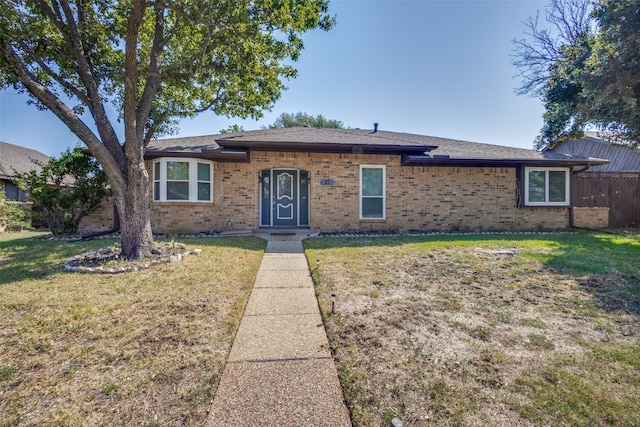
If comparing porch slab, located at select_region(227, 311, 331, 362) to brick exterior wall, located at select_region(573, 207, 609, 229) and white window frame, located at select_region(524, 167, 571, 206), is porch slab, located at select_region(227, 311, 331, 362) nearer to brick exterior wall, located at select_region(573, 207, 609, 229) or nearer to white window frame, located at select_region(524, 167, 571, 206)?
white window frame, located at select_region(524, 167, 571, 206)

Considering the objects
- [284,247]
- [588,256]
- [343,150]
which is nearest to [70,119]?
[284,247]

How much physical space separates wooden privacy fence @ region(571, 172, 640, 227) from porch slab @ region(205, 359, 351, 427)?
14.7 metres

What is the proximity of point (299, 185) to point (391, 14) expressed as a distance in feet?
22.4

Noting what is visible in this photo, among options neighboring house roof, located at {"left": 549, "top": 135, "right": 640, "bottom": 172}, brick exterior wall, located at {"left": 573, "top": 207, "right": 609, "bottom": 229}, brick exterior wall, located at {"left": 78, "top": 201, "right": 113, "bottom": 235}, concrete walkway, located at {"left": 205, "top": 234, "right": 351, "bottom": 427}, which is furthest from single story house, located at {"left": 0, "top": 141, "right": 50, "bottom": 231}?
neighboring house roof, located at {"left": 549, "top": 135, "right": 640, "bottom": 172}

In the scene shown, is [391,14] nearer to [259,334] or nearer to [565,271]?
[565,271]

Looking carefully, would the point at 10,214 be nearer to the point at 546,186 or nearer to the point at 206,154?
the point at 206,154

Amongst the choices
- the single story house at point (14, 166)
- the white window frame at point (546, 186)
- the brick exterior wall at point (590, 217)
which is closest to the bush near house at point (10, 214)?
the single story house at point (14, 166)

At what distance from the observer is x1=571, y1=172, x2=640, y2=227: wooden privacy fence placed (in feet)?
40.0

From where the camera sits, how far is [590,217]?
11.4 metres

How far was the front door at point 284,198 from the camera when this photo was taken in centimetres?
1074

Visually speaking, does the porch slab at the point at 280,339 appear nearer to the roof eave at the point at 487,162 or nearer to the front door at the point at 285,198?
the front door at the point at 285,198

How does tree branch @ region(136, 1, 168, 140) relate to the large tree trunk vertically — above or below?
above

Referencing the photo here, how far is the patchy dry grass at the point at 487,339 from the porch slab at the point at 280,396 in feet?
0.46

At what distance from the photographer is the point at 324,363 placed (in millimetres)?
2553
